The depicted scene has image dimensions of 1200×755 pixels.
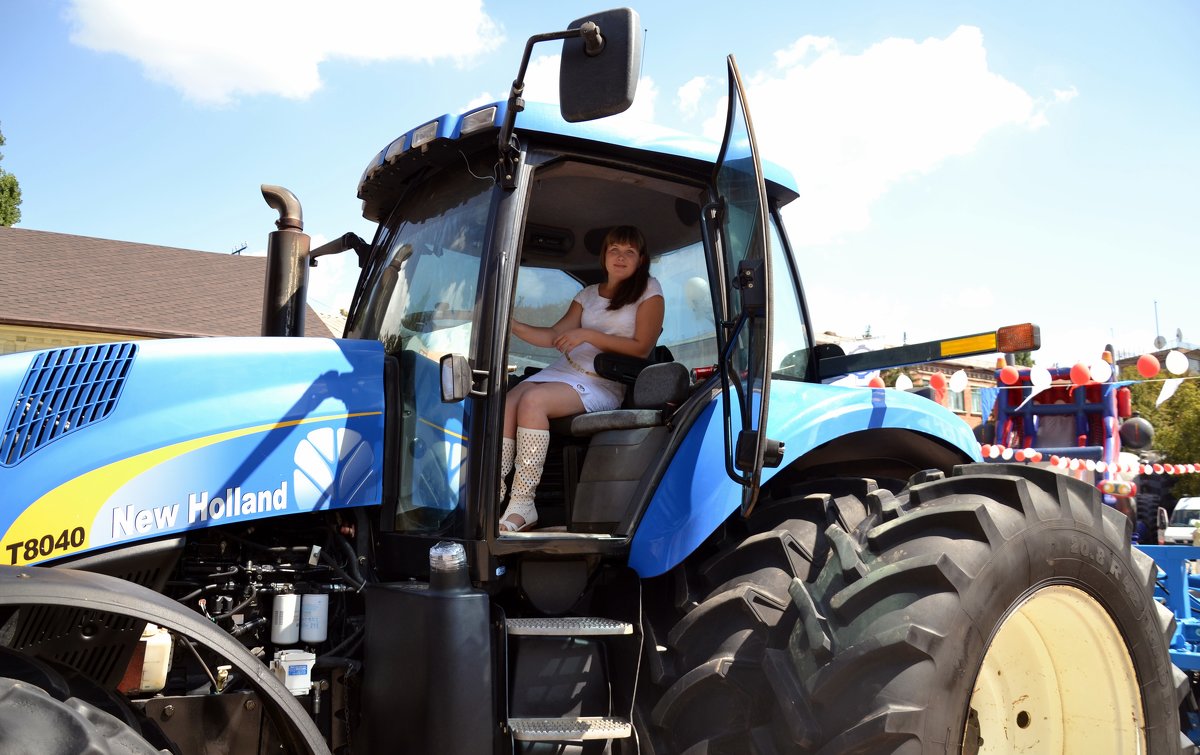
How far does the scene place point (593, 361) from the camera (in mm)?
3357

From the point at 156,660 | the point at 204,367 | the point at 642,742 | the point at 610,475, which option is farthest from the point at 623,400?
the point at 156,660

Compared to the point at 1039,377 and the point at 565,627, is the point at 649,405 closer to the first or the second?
the point at 565,627

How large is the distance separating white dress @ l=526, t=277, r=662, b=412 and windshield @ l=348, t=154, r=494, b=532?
0.44 metres

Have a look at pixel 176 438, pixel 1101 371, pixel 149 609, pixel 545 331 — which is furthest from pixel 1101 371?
pixel 149 609

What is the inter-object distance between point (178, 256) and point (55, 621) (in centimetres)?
2073

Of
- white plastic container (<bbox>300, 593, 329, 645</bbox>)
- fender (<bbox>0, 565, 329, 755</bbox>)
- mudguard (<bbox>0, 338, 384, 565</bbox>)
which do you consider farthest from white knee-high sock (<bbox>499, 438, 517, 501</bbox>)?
fender (<bbox>0, 565, 329, 755</bbox>)

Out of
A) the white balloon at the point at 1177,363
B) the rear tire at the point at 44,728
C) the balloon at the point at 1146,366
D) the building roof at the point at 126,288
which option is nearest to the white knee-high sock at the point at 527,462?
the rear tire at the point at 44,728

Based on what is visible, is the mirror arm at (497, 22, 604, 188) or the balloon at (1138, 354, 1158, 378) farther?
the balloon at (1138, 354, 1158, 378)

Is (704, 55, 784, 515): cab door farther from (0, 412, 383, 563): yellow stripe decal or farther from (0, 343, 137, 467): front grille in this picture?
(0, 343, 137, 467): front grille

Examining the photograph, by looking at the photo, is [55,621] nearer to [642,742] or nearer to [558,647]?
[558,647]

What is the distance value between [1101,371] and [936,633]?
325 inches

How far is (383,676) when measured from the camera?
258cm

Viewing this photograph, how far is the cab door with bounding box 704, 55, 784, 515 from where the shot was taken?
2.65 metres

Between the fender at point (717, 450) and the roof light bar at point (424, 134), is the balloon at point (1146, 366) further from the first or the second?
the roof light bar at point (424, 134)
